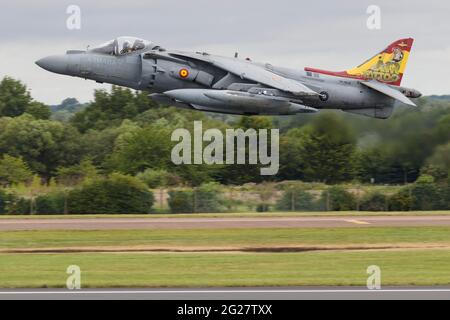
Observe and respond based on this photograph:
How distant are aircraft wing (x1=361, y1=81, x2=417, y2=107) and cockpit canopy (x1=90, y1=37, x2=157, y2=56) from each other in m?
8.16

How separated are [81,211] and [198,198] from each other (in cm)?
537

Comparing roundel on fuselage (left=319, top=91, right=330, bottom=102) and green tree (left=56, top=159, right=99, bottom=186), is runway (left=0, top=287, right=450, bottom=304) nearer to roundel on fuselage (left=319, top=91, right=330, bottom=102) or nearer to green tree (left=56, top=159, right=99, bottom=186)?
roundel on fuselage (left=319, top=91, right=330, bottom=102)

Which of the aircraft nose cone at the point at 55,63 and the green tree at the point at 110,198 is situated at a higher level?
the aircraft nose cone at the point at 55,63

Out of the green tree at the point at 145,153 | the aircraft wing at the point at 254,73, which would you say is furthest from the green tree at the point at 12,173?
the aircraft wing at the point at 254,73

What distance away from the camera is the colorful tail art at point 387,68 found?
38531 mm

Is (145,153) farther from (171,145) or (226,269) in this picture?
(226,269)

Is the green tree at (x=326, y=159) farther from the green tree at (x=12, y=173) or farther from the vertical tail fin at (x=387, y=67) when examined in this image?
the green tree at (x=12, y=173)

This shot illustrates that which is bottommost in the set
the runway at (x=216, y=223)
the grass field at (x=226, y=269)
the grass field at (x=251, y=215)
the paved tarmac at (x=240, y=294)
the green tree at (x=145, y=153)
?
the paved tarmac at (x=240, y=294)

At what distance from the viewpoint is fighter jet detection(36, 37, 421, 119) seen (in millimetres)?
35312

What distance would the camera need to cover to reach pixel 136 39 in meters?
36.1

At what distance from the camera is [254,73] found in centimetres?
3669

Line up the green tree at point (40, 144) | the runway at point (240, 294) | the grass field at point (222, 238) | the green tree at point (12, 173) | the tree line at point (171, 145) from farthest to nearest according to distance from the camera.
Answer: the green tree at point (40, 144), the green tree at point (12, 173), the tree line at point (171, 145), the grass field at point (222, 238), the runway at point (240, 294)

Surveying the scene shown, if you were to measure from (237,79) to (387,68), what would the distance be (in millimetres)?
5757

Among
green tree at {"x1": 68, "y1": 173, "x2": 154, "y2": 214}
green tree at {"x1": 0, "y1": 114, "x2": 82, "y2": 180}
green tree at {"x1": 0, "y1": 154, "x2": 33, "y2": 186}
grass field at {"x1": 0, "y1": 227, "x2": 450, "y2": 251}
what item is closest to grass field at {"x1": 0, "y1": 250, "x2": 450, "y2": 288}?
grass field at {"x1": 0, "y1": 227, "x2": 450, "y2": 251}
